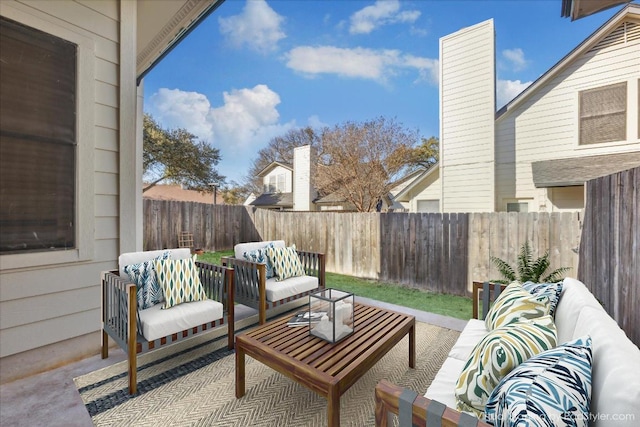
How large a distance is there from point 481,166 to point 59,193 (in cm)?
788

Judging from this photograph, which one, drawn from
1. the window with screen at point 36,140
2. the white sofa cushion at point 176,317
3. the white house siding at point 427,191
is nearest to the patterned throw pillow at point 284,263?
the white sofa cushion at point 176,317

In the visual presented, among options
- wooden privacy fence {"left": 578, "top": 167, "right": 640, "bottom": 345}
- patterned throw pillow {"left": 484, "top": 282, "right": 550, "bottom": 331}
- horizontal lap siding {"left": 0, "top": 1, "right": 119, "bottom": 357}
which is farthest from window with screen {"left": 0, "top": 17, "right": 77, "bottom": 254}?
wooden privacy fence {"left": 578, "top": 167, "right": 640, "bottom": 345}

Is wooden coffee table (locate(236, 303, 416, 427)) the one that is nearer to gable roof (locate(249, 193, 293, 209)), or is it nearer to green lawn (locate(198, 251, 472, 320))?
green lawn (locate(198, 251, 472, 320))

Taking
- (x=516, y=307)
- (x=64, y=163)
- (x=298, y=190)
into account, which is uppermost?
(x=298, y=190)

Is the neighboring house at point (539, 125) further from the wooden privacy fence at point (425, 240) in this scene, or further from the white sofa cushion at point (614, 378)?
the white sofa cushion at point (614, 378)

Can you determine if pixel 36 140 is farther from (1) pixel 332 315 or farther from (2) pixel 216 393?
(1) pixel 332 315

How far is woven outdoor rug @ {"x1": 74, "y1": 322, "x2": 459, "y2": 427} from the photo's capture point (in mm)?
2027

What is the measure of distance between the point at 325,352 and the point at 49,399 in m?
2.09

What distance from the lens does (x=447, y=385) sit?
1646mm

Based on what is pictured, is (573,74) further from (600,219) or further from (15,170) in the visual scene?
(15,170)

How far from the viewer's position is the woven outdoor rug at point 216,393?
2027 millimetres

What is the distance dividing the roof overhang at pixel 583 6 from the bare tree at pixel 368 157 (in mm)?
8084

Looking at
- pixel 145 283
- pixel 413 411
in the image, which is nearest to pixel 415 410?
pixel 413 411

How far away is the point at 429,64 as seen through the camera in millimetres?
14312
